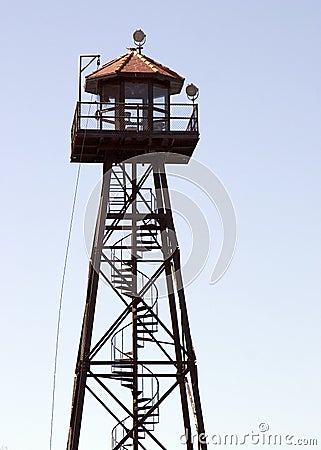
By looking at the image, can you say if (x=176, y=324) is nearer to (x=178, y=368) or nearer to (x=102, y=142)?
(x=178, y=368)

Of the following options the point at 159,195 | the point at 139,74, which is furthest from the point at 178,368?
the point at 139,74

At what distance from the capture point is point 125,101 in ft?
209

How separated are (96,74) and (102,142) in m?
2.59

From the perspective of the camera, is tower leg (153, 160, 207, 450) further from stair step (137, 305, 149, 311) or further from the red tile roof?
the red tile roof

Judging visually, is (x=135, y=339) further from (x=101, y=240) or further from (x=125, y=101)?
(x=125, y=101)

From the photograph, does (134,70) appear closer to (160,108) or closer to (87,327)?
(160,108)

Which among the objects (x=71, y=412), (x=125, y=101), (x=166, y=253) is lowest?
(x=71, y=412)

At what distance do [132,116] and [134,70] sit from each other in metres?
1.72

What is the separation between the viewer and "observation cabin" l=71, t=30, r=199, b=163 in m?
62.8

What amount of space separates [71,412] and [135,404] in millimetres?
2578

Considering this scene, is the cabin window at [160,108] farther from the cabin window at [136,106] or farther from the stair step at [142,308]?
the stair step at [142,308]

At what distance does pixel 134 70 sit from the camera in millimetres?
63688

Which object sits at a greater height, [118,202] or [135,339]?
[118,202]

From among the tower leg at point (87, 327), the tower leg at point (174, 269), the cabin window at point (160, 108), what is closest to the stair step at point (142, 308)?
the tower leg at point (174, 269)
